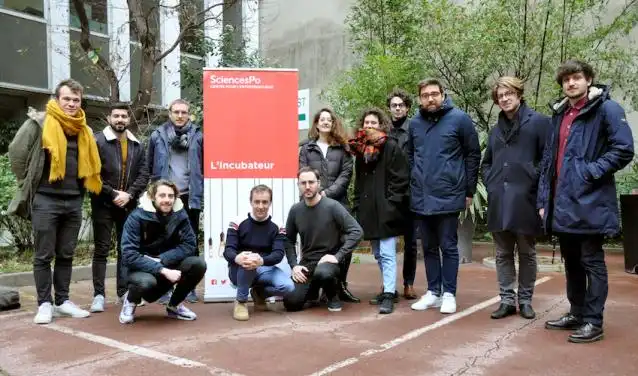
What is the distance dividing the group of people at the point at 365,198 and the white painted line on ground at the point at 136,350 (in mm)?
339

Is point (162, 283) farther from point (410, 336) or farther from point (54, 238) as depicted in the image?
point (410, 336)

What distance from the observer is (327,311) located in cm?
495

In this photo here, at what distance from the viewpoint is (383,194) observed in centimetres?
501

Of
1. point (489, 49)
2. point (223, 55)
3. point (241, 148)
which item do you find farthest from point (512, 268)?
point (223, 55)

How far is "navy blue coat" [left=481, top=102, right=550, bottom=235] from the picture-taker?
4324 mm

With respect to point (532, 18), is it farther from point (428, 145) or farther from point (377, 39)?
point (428, 145)

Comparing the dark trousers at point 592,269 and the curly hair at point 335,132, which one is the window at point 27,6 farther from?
the dark trousers at point 592,269

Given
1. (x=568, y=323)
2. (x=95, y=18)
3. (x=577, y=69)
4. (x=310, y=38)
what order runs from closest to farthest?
(x=577, y=69)
(x=568, y=323)
(x=95, y=18)
(x=310, y=38)

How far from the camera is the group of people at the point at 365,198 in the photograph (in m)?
3.91

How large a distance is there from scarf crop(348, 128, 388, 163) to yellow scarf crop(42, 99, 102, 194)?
6.96ft

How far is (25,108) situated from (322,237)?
33.5 ft

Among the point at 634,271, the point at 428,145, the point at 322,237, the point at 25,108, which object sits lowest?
the point at 634,271

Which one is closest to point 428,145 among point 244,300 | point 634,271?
point 244,300

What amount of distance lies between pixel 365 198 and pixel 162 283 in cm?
180
